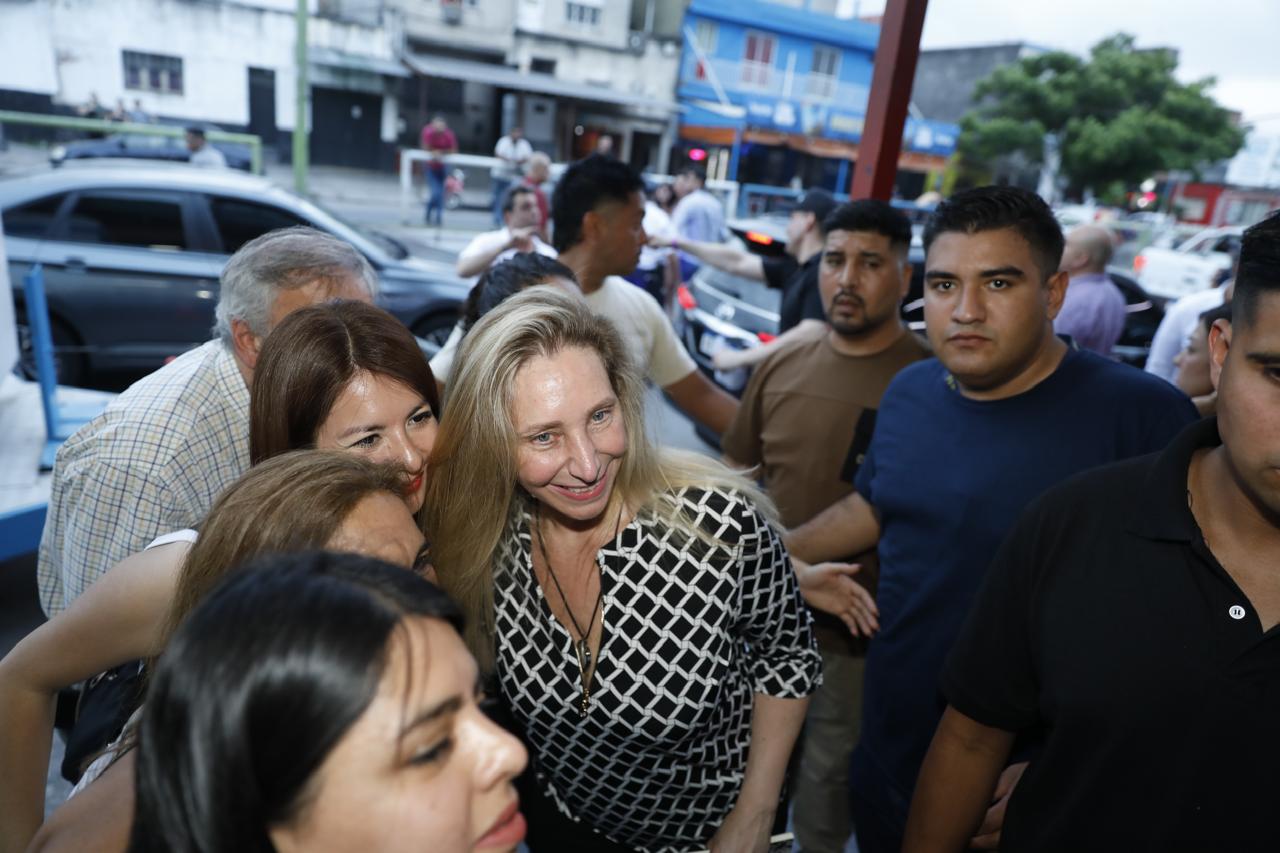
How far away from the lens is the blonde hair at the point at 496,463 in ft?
5.51

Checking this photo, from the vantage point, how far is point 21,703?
141 cm

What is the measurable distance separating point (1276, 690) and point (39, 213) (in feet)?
23.5

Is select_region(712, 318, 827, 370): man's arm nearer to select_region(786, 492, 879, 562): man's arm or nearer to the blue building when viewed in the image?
select_region(786, 492, 879, 562): man's arm

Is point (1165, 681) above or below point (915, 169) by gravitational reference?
below

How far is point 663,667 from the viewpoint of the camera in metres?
1.60

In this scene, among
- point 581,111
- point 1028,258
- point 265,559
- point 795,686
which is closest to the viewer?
point 265,559

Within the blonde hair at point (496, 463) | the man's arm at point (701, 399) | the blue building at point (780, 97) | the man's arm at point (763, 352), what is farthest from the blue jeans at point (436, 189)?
the blonde hair at point (496, 463)

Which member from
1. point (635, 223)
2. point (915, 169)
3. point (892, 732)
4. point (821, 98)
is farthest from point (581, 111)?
point (892, 732)

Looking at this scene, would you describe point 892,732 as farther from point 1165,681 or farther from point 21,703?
point 21,703

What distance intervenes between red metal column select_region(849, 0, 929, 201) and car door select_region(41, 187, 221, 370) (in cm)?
479

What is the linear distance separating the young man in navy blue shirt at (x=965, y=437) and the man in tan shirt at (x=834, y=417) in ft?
1.05

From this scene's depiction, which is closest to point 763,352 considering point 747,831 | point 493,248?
point 747,831

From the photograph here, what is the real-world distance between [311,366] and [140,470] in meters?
0.54

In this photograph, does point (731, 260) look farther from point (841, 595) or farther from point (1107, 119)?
point (1107, 119)
